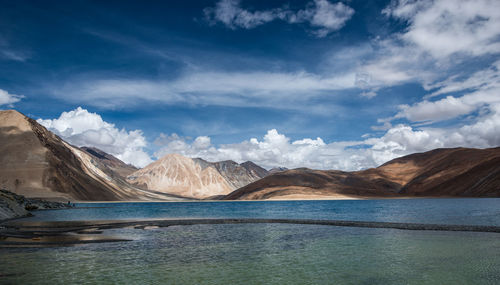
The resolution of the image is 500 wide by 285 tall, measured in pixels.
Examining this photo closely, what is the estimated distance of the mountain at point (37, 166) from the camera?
135m

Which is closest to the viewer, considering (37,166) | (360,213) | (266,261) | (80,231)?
(266,261)

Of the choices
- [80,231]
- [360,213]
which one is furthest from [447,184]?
[80,231]

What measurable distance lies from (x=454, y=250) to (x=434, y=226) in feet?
43.0

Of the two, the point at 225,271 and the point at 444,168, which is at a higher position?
the point at 444,168

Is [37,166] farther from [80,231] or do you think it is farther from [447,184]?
[447,184]

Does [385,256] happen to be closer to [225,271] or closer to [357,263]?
[357,263]

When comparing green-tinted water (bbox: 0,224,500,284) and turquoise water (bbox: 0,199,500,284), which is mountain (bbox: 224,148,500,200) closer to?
turquoise water (bbox: 0,199,500,284)

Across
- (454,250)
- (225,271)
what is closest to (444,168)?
(454,250)

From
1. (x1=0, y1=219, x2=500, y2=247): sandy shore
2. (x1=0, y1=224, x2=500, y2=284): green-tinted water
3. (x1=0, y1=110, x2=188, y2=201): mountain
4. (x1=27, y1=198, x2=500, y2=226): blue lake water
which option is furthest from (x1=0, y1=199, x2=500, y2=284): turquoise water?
(x1=0, y1=110, x2=188, y2=201): mountain

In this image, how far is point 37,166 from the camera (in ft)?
478

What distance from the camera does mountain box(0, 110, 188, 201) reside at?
13529cm

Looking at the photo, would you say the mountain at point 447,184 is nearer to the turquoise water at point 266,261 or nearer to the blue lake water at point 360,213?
the blue lake water at point 360,213

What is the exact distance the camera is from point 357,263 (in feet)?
63.3

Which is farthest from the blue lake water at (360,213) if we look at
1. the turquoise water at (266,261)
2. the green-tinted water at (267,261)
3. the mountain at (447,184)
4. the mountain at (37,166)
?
the mountain at (37,166)
